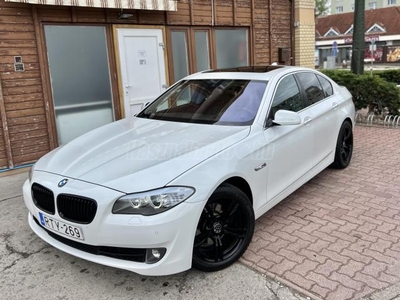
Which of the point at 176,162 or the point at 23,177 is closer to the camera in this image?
the point at 176,162

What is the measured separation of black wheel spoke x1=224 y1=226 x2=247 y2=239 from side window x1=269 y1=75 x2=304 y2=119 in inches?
44.7

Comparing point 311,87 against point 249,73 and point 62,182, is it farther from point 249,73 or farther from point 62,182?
point 62,182

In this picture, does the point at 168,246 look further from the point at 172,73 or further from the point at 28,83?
the point at 172,73

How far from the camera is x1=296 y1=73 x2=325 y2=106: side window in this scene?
4324 millimetres

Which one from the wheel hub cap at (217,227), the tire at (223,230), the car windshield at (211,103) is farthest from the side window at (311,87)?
the wheel hub cap at (217,227)

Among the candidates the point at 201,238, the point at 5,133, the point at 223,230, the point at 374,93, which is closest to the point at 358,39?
the point at 374,93

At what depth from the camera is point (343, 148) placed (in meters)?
5.15

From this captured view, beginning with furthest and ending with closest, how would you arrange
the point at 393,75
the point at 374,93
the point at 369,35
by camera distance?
the point at 369,35 < the point at 393,75 < the point at 374,93

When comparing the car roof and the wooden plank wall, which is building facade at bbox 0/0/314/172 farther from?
the car roof

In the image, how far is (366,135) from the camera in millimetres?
7422

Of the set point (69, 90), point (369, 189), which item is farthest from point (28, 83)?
point (369, 189)

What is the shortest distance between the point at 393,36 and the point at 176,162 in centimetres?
4332

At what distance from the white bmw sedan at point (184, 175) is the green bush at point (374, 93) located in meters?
4.56

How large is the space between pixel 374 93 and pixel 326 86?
3.85 meters
